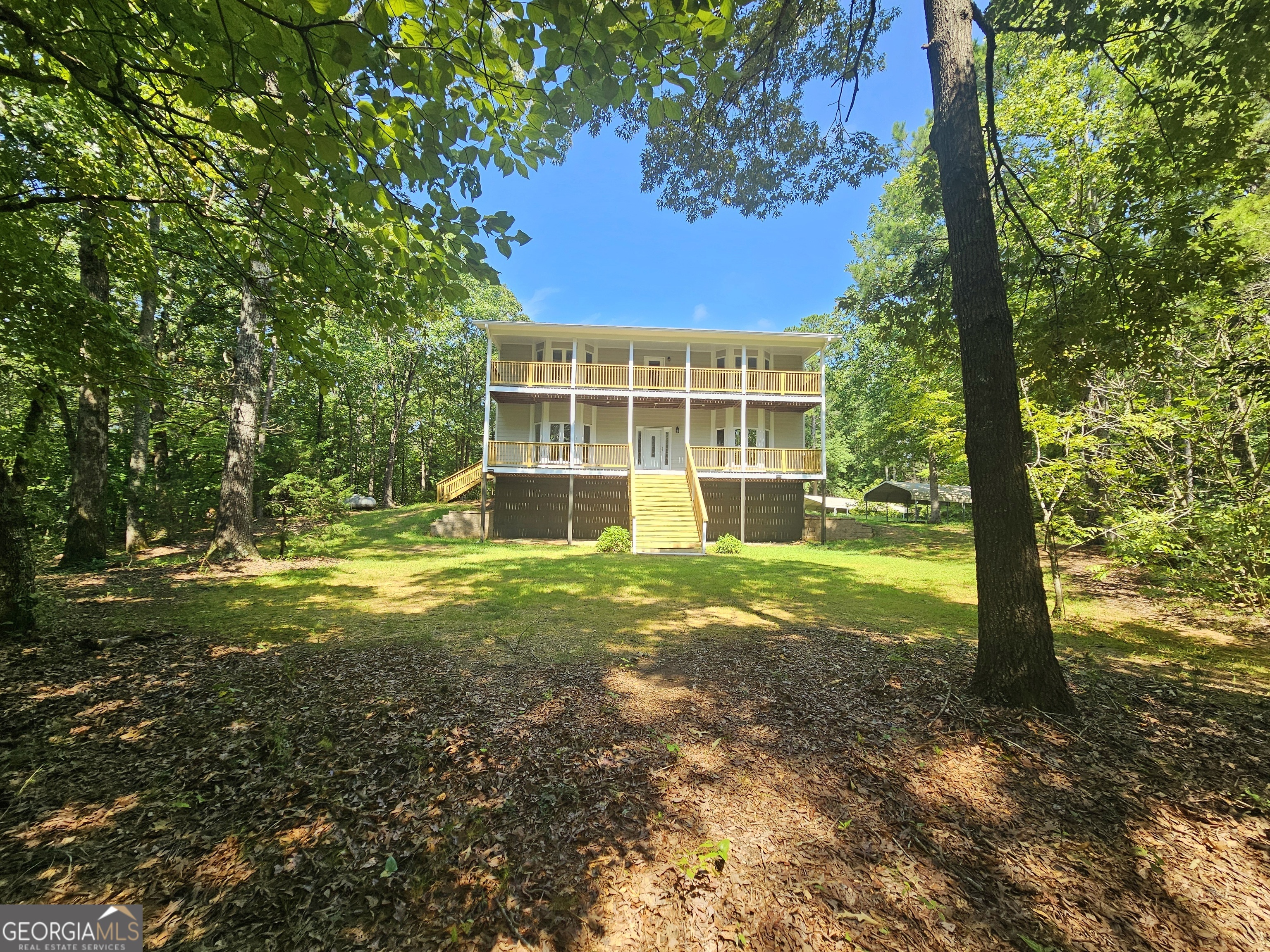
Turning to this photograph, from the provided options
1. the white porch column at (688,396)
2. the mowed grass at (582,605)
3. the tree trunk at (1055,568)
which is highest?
the white porch column at (688,396)

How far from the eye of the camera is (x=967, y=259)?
3561mm

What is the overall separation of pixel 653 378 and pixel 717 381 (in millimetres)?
2418

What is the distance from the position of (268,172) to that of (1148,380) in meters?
10.4

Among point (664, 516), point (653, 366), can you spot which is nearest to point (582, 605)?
point (664, 516)

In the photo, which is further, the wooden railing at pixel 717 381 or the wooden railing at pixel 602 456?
the wooden railing at pixel 717 381

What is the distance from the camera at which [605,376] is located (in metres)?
16.8

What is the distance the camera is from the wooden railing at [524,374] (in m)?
16.1

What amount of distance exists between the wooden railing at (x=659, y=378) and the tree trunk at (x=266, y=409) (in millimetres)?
11286

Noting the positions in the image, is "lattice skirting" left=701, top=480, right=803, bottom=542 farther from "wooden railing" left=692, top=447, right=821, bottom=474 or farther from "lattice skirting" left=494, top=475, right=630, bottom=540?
"lattice skirting" left=494, top=475, right=630, bottom=540

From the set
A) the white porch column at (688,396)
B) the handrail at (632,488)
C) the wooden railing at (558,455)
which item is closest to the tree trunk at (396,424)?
the wooden railing at (558,455)

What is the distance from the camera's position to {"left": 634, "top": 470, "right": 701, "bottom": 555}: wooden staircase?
44.4 feet

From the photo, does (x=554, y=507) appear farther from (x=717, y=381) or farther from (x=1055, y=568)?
(x=1055, y=568)

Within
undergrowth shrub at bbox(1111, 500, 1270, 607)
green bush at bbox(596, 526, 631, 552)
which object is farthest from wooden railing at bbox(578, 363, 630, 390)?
undergrowth shrub at bbox(1111, 500, 1270, 607)

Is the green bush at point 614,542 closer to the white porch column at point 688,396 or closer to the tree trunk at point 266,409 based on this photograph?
the white porch column at point 688,396
